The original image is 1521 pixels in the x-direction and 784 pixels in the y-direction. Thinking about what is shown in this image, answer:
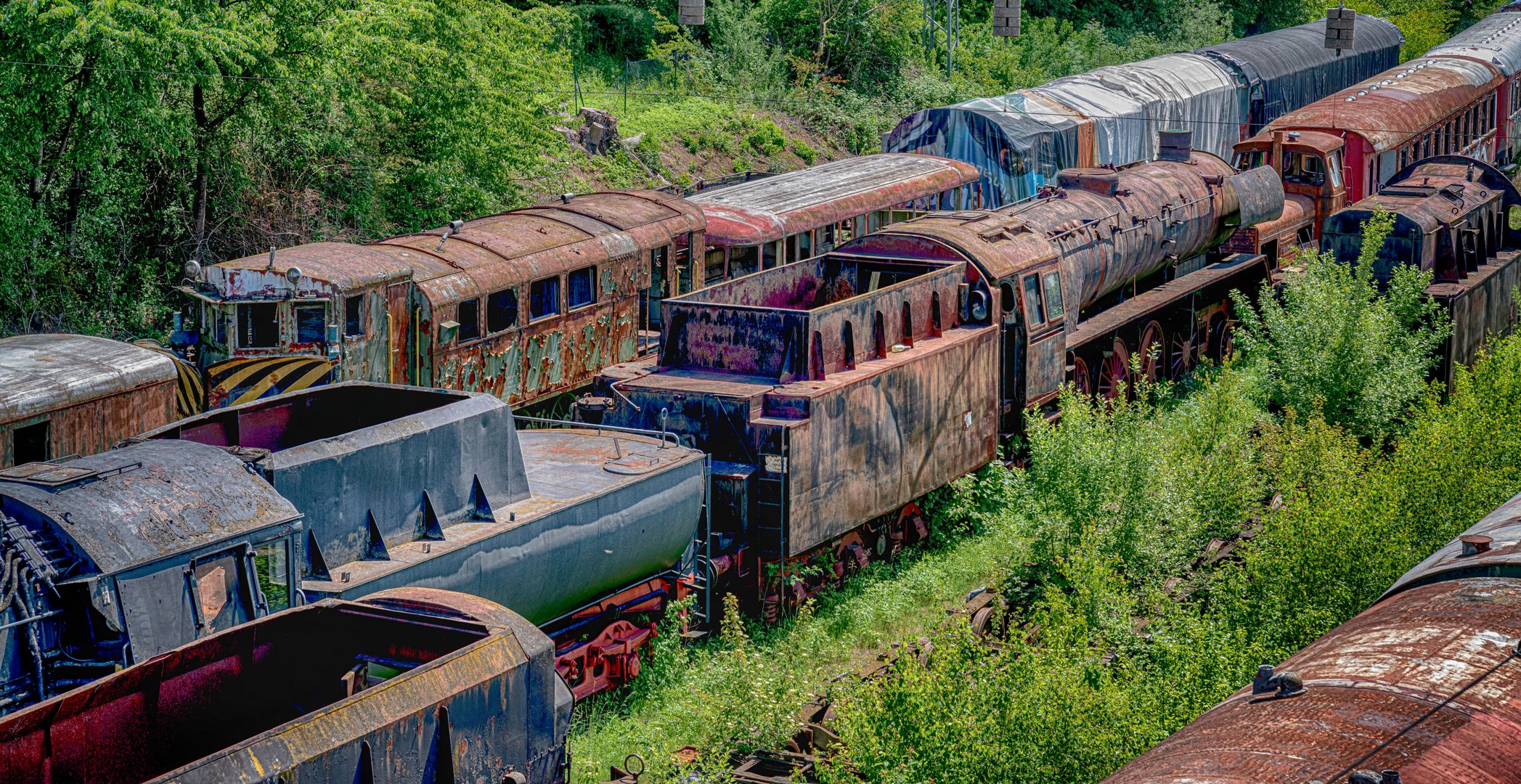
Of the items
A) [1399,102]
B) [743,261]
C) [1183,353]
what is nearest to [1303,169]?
[1399,102]

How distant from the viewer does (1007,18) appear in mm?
30594

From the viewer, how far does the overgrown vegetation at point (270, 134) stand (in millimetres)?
17625

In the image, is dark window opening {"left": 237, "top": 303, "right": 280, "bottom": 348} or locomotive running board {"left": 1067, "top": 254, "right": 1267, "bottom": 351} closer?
dark window opening {"left": 237, "top": 303, "right": 280, "bottom": 348}

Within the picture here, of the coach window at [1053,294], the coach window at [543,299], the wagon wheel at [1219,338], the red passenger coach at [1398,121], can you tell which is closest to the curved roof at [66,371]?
the coach window at [543,299]

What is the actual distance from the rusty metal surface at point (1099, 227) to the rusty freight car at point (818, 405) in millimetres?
446

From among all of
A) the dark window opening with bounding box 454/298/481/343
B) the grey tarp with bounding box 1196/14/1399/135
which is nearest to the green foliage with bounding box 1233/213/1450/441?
the dark window opening with bounding box 454/298/481/343

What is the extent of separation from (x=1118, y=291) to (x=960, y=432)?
5.62 metres

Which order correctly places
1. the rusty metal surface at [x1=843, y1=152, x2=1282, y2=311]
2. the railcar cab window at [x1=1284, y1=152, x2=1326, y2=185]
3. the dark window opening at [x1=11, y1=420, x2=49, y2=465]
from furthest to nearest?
the railcar cab window at [x1=1284, y1=152, x2=1326, y2=185] < the rusty metal surface at [x1=843, y1=152, x2=1282, y2=311] < the dark window opening at [x1=11, y1=420, x2=49, y2=465]

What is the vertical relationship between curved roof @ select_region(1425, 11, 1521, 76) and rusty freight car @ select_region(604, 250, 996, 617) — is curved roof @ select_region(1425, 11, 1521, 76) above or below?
above

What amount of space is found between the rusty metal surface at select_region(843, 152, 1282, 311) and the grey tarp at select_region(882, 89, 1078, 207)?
17.7 feet

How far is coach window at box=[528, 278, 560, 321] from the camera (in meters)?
16.8

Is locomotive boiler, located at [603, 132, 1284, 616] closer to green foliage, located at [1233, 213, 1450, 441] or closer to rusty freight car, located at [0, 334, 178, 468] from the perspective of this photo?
green foliage, located at [1233, 213, 1450, 441]

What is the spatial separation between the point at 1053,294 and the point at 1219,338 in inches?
241

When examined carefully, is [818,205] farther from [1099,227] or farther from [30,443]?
[30,443]
